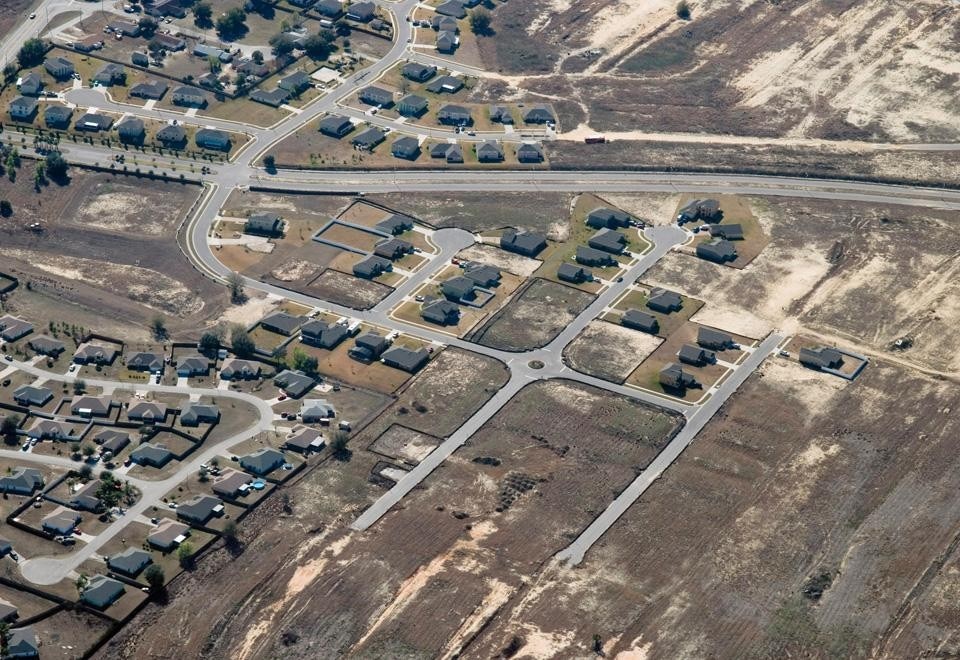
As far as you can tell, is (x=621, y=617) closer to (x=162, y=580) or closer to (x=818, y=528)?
(x=818, y=528)

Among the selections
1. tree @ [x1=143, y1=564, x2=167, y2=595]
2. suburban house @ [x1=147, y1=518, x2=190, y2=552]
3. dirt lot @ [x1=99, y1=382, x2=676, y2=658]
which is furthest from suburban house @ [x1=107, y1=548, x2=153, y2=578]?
dirt lot @ [x1=99, y1=382, x2=676, y2=658]

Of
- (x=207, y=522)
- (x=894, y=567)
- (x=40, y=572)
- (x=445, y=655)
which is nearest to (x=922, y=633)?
(x=894, y=567)

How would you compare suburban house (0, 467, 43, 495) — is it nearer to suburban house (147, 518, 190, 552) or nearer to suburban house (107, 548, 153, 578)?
suburban house (107, 548, 153, 578)

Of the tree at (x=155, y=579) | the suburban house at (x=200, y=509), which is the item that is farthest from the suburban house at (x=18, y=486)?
the tree at (x=155, y=579)

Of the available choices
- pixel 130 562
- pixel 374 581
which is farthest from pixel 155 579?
pixel 374 581

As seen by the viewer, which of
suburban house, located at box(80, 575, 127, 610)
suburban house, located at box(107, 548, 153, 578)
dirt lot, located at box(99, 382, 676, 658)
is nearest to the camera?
dirt lot, located at box(99, 382, 676, 658)

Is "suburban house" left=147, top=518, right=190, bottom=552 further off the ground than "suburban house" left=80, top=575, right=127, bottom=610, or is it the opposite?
"suburban house" left=80, top=575, right=127, bottom=610
